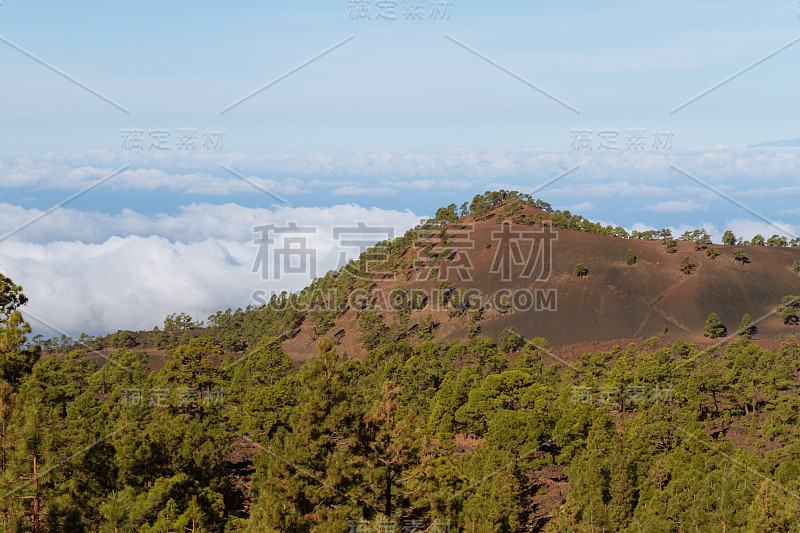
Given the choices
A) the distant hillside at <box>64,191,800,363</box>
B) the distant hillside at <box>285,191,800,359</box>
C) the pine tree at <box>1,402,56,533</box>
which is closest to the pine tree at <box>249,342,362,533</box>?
the pine tree at <box>1,402,56,533</box>

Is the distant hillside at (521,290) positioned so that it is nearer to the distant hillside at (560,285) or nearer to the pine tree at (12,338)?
the distant hillside at (560,285)

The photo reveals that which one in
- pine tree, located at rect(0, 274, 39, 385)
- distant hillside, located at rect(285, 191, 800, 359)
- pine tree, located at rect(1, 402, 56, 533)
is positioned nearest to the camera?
pine tree, located at rect(1, 402, 56, 533)

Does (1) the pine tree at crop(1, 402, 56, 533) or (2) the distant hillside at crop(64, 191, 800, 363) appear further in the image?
(2) the distant hillside at crop(64, 191, 800, 363)

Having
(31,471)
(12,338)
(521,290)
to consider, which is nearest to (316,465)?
(31,471)

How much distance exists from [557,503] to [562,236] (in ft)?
325

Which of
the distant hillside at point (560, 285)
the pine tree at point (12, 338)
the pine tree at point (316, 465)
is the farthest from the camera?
the distant hillside at point (560, 285)

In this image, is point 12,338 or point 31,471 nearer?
point 31,471

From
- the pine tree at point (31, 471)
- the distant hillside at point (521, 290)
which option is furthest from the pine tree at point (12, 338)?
the distant hillside at point (521, 290)

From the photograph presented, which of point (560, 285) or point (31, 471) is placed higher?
point (31, 471)

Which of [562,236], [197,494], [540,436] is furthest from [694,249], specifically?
[197,494]

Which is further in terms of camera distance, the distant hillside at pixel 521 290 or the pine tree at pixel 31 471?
the distant hillside at pixel 521 290

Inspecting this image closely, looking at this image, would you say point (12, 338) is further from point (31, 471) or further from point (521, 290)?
point (521, 290)

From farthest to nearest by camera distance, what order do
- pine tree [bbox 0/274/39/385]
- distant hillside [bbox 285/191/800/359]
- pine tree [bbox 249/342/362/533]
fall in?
distant hillside [bbox 285/191/800/359] → pine tree [bbox 0/274/39/385] → pine tree [bbox 249/342/362/533]

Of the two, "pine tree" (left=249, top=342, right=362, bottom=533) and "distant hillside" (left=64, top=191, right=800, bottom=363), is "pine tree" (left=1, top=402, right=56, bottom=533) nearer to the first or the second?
"pine tree" (left=249, top=342, right=362, bottom=533)
